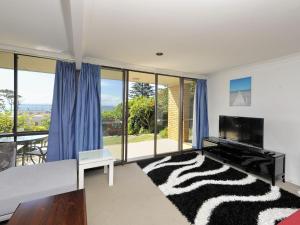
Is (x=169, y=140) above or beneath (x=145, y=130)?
beneath

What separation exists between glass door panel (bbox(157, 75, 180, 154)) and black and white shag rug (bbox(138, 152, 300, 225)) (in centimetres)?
102

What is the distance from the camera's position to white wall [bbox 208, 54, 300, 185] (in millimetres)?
2839

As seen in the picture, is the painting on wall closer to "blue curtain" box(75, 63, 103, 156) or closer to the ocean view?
"blue curtain" box(75, 63, 103, 156)

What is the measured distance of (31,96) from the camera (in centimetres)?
303

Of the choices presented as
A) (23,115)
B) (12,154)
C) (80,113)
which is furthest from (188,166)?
(23,115)

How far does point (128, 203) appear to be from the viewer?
7.33ft

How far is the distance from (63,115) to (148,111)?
2.06 metres

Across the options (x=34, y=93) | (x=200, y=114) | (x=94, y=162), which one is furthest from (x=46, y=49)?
(x=200, y=114)

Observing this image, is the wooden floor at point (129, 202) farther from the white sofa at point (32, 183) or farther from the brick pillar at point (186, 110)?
the brick pillar at point (186, 110)

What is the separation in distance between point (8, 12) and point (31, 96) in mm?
1718

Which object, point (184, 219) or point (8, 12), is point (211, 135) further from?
point (8, 12)

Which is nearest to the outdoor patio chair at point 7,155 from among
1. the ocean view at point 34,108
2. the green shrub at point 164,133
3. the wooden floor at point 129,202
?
the ocean view at point 34,108

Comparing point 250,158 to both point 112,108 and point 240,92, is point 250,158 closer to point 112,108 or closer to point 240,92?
point 240,92

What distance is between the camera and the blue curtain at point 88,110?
3096 mm
